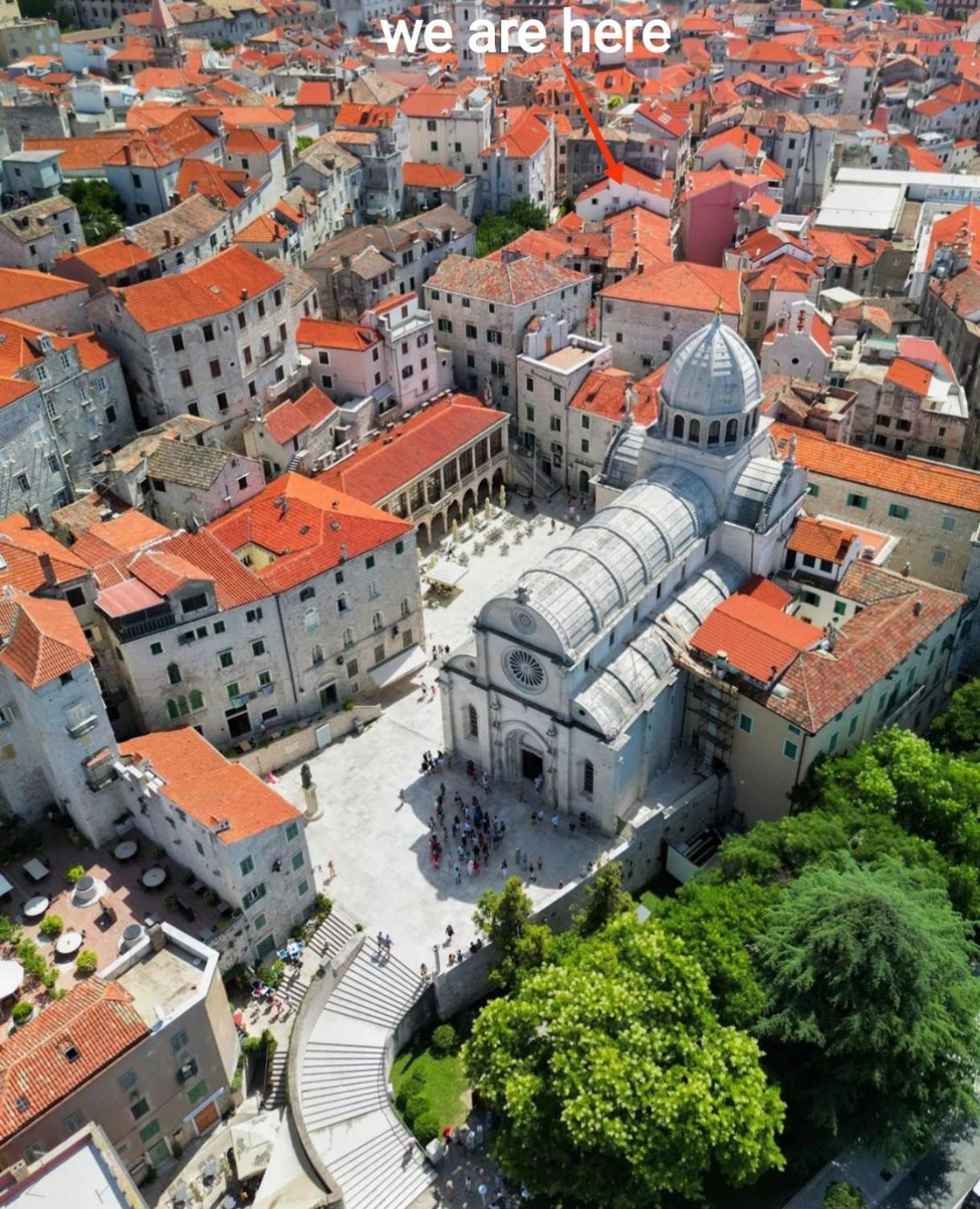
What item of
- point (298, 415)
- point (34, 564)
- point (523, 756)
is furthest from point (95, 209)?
point (523, 756)

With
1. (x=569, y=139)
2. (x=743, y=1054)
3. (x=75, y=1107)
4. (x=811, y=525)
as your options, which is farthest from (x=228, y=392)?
(x=569, y=139)

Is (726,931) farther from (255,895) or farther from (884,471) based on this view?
(884,471)

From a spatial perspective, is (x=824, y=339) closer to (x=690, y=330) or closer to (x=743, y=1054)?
A: (x=690, y=330)

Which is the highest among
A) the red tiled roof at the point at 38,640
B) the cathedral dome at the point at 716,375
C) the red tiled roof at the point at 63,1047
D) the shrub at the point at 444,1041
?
the cathedral dome at the point at 716,375

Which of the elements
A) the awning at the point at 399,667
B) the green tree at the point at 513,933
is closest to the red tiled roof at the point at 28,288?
the awning at the point at 399,667

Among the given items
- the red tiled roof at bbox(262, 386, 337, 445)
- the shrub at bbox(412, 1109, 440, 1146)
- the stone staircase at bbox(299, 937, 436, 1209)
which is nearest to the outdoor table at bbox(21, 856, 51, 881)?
the stone staircase at bbox(299, 937, 436, 1209)

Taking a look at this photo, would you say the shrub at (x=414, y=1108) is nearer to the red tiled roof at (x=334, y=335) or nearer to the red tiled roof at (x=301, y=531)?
the red tiled roof at (x=301, y=531)

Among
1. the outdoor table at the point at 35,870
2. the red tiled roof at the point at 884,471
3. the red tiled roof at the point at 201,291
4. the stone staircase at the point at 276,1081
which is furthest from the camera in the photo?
the red tiled roof at the point at 201,291
